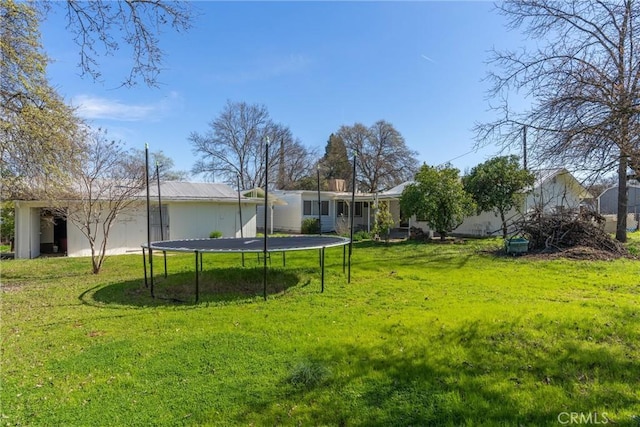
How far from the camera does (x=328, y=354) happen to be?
12.8 ft

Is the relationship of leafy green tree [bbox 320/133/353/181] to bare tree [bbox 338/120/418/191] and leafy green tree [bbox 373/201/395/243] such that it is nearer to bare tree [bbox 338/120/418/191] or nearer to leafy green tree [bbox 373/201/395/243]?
bare tree [bbox 338/120/418/191]

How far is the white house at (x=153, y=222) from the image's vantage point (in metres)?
13.8

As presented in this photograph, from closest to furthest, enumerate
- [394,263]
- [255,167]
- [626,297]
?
1. [626,297]
2. [394,263]
3. [255,167]

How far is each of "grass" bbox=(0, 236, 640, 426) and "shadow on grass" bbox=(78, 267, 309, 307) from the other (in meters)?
0.09

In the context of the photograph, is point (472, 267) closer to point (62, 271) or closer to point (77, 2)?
point (77, 2)

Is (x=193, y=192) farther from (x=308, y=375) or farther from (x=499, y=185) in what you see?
(x=308, y=375)

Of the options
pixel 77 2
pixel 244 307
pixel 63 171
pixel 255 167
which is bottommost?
pixel 244 307

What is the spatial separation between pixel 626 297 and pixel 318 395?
6104 mm

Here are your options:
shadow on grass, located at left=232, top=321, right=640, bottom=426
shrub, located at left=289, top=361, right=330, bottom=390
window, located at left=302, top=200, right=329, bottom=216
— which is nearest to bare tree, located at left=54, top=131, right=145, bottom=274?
shrub, located at left=289, top=361, right=330, bottom=390

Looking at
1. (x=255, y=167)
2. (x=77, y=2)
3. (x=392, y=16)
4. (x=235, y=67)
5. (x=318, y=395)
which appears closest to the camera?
(x=318, y=395)

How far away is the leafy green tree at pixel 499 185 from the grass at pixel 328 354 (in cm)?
865

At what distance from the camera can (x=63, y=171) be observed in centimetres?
645

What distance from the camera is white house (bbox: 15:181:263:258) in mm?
13758

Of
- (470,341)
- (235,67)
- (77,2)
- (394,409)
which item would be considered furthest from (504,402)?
(235,67)
